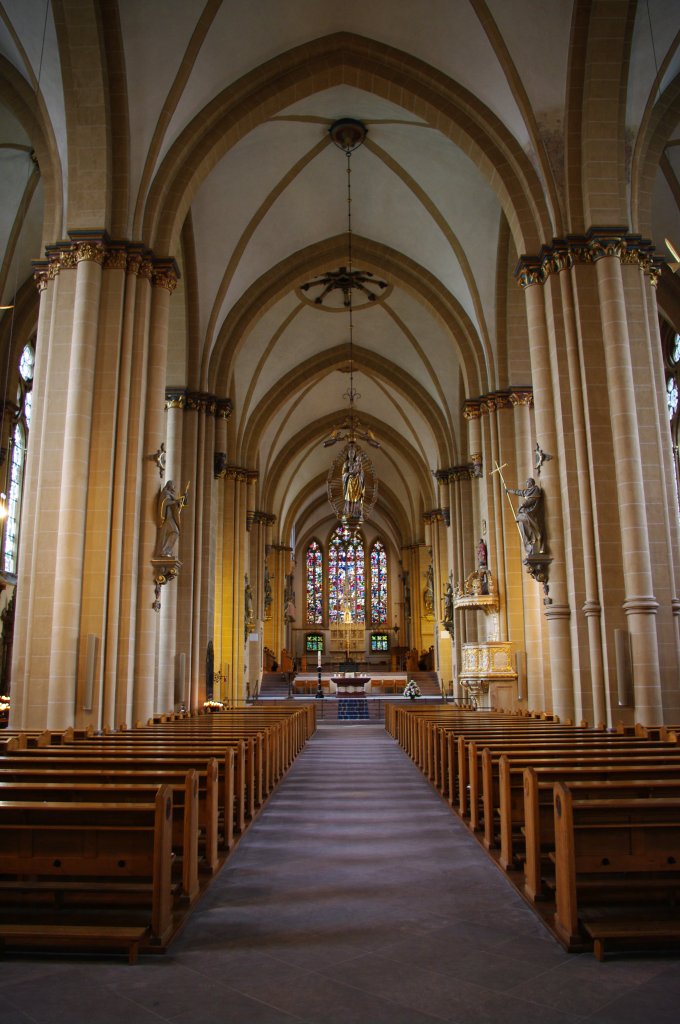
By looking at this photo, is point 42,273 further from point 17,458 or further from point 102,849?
point 102,849

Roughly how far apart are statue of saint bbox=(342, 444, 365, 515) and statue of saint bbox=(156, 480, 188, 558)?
9.00 m

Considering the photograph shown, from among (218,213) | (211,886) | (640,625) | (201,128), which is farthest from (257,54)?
(211,886)

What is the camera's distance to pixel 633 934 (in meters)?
3.79

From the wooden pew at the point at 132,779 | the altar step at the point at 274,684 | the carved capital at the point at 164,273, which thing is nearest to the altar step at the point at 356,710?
the altar step at the point at 274,684

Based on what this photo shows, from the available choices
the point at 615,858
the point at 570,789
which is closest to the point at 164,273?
the point at 570,789

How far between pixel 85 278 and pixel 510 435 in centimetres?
1032

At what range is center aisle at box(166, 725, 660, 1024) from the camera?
340cm

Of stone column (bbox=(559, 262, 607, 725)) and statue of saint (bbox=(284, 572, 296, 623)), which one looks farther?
statue of saint (bbox=(284, 572, 296, 623))

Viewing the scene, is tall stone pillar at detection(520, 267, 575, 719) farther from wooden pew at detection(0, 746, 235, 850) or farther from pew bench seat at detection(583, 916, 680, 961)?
pew bench seat at detection(583, 916, 680, 961)

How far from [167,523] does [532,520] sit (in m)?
5.65

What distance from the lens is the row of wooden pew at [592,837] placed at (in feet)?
13.4

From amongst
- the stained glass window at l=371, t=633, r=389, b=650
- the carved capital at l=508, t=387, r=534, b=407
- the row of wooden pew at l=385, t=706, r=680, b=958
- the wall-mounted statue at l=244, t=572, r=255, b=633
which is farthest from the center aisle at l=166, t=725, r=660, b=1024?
the stained glass window at l=371, t=633, r=389, b=650

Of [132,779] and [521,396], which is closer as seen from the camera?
[132,779]

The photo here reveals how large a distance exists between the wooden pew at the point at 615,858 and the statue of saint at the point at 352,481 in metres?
16.7
